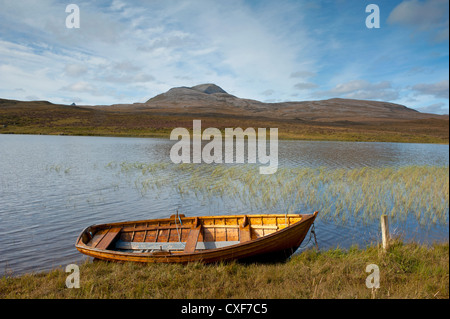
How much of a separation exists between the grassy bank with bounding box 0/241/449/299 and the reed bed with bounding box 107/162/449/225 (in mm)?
5455

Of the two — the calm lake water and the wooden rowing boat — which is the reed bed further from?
the wooden rowing boat

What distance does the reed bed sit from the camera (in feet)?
49.6

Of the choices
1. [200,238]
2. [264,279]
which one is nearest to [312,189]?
[200,238]

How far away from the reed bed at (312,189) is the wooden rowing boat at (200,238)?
4765mm

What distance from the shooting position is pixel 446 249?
9430 mm

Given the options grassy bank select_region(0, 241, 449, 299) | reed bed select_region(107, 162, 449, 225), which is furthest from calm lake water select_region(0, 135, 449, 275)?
grassy bank select_region(0, 241, 449, 299)

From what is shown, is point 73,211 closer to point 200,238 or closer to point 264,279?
point 200,238

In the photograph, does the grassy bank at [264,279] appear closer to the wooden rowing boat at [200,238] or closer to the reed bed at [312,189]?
the wooden rowing boat at [200,238]

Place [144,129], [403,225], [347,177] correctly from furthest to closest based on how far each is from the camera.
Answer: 1. [144,129]
2. [347,177]
3. [403,225]

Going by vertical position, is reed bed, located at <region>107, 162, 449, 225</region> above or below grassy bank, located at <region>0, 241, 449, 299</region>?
above
